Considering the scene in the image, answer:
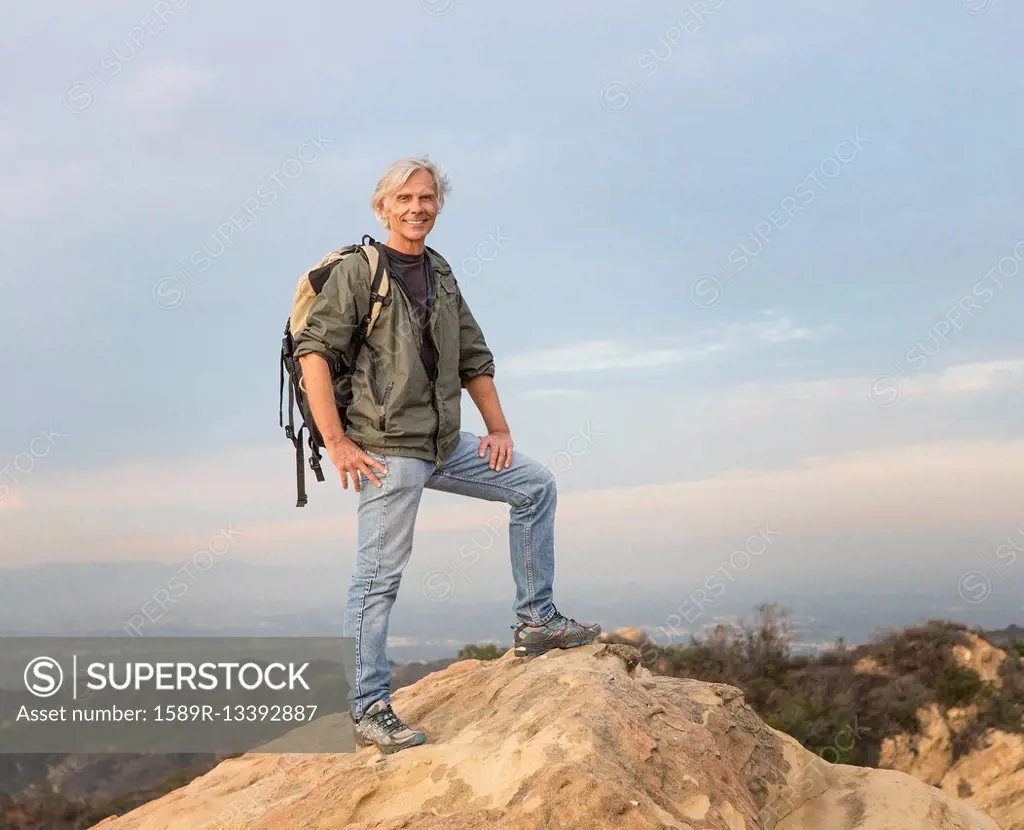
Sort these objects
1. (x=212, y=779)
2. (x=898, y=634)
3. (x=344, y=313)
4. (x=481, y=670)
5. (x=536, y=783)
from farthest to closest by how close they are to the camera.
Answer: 1. (x=898, y=634)
2. (x=212, y=779)
3. (x=481, y=670)
4. (x=344, y=313)
5. (x=536, y=783)

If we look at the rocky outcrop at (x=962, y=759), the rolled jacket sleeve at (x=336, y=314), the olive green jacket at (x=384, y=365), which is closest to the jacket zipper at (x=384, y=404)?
the olive green jacket at (x=384, y=365)

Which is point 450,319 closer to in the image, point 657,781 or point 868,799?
point 657,781

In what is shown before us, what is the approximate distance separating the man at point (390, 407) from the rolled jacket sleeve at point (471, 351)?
0.90 ft

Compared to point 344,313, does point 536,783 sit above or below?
below

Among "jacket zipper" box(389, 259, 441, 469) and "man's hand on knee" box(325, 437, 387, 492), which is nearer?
"man's hand on knee" box(325, 437, 387, 492)

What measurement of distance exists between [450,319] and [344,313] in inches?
27.2

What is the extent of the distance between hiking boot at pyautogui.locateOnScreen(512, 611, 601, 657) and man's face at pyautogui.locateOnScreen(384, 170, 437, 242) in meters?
2.39

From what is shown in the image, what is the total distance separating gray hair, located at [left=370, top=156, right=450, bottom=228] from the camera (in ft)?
17.8

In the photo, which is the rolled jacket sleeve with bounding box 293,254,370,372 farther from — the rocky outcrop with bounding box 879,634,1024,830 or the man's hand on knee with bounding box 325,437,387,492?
the rocky outcrop with bounding box 879,634,1024,830

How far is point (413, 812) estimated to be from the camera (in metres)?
4.58

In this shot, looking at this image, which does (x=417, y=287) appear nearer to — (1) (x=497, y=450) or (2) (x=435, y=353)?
(2) (x=435, y=353)

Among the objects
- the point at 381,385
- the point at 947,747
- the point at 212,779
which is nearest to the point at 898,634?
the point at 947,747

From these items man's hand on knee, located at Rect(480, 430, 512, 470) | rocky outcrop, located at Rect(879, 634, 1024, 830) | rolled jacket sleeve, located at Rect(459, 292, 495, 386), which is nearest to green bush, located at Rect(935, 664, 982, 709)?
rocky outcrop, located at Rect(879, 634, 1024, 830)

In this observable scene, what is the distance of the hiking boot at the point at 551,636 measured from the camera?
6.04 metres
